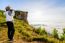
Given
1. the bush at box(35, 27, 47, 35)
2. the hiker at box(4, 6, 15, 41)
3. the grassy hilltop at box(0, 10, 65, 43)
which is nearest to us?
the hiker at box(4, 6, 15, 41)

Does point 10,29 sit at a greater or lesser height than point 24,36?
greater

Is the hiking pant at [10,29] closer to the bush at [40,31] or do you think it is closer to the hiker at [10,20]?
the hiker at [10,20]

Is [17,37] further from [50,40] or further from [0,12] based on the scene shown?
[0,12]

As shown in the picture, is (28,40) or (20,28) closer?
(28,40)

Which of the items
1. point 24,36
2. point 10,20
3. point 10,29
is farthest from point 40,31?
point 10,20

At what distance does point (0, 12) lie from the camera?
27.2 meters

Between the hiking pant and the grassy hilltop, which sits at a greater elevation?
the hiking pant

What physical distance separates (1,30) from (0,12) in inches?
240

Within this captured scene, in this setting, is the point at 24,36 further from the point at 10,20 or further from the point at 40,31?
the point at 10,20

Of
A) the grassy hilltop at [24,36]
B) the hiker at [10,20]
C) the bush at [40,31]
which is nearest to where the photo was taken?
the hiker at [10,20]

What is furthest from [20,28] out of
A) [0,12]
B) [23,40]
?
[0,12]

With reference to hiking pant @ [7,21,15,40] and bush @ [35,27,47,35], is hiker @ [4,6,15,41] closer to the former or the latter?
hiking pant @ [7,21,15,40]

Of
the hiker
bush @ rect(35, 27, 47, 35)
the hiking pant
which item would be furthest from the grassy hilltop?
the hiker

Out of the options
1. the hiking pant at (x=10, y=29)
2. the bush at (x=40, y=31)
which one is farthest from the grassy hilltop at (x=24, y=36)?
the hiking pant at (x=10, y=29)
